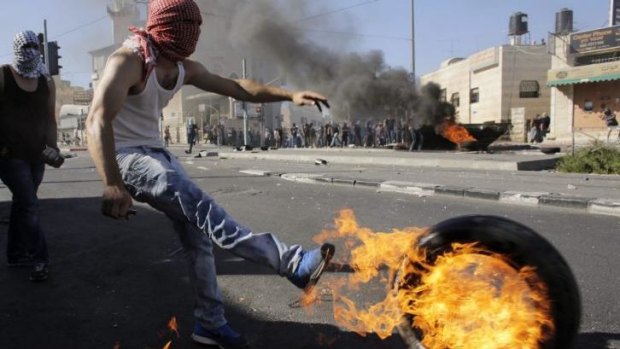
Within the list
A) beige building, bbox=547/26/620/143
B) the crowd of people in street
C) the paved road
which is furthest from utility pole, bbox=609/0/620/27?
the paved road

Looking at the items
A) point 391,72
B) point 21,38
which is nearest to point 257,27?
point 391,72

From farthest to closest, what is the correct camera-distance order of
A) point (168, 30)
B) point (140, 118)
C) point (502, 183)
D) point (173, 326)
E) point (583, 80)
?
1. point (583, 80)
2. point (502, 183)
3. point (173, 326)
4. point (140, 118)
5. point (168, 30)

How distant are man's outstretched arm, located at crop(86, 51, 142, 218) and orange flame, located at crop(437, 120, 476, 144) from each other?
19.3 m

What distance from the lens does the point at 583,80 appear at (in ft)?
93.2

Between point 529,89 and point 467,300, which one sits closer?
point 467,300

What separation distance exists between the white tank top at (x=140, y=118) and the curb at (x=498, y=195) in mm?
6156

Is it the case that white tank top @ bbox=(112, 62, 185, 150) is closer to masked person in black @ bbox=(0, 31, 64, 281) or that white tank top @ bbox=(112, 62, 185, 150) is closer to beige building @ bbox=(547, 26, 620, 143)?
masked person in black @ bbox=(0, 31, 64, 281)

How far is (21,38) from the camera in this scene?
414 cm

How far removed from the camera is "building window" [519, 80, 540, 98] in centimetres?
3525

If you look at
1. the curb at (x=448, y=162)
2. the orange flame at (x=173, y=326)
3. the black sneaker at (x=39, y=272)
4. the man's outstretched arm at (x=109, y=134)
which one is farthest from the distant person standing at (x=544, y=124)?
the man's outstretched arm at (x=109, y=134)

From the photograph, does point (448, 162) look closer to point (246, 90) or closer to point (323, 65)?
A: point (246, 90)

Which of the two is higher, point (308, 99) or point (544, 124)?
point (544, 124)

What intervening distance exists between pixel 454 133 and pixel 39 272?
19208 millimetres

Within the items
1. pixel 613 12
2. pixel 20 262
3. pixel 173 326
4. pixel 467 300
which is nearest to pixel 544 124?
pixel 613 12
